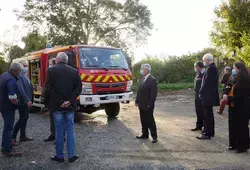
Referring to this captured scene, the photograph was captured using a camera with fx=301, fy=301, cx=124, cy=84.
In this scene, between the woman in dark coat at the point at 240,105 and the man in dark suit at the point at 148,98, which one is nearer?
the woman in dark coat at the point at 240,105

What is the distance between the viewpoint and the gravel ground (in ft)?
17.2

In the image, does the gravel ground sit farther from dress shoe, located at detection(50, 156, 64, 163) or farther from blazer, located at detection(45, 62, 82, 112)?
blazer, located at detection(45, 62, 82, 112)

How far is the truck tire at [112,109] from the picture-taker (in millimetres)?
10891

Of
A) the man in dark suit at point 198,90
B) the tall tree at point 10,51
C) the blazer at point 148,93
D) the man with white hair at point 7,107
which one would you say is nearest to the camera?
the man with white hair at point 7,107

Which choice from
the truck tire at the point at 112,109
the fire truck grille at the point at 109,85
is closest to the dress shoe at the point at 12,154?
the fire truck grille at the point at 109,85

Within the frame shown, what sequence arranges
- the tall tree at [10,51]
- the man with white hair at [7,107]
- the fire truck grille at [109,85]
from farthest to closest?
the tall tree at [10,51], the fire truck grille at [109,85], the man with white hair at [7,107]

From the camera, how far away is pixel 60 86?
17.6 feet

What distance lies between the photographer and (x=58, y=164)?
5.35 meters

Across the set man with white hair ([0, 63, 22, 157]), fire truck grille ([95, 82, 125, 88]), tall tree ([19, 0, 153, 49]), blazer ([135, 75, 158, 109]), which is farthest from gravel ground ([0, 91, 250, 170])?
tall tree ([19, 0, 153, 49])

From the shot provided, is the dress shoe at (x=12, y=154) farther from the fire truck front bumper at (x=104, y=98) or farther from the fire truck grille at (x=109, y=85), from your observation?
the fire truck grille at (x=109, y=85)

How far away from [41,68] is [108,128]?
3940 millimetres

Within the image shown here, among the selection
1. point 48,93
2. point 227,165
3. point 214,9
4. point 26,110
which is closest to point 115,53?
point 26,110

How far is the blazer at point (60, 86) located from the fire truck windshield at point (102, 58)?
3.87m

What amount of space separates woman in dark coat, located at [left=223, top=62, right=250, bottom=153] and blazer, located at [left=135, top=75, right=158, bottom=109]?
1.62 meters
